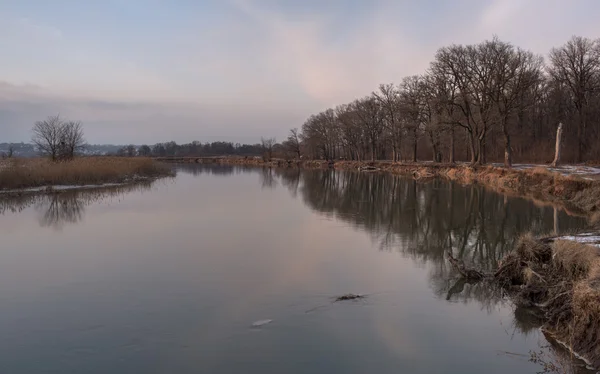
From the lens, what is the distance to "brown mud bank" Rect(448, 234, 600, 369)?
17.9 feet

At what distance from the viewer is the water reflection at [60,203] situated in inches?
598

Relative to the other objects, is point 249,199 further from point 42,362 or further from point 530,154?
point 530,154

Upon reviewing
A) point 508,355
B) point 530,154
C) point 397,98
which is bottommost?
point 508,355

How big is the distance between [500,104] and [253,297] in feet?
106

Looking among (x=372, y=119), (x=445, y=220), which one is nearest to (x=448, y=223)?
(x=445, y=220)

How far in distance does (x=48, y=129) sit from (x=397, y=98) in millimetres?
35401

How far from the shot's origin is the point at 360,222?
15320 mm

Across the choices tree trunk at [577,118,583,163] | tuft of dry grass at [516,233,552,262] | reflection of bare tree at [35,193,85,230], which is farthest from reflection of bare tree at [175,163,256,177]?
tuft of dry grass at [516,233,552,262]

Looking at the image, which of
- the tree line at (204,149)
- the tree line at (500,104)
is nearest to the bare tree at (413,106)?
the tree line at (500,104)

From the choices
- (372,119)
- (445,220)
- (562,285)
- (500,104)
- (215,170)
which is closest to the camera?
(562,285)

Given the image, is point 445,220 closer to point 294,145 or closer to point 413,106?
point 413,106

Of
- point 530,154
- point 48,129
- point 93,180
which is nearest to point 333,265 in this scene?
point 93,180

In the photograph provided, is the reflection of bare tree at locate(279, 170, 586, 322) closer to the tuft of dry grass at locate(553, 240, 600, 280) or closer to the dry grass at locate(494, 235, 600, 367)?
the dry grass at locate(494, 235, 600, 367)

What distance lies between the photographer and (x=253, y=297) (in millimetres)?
7469
